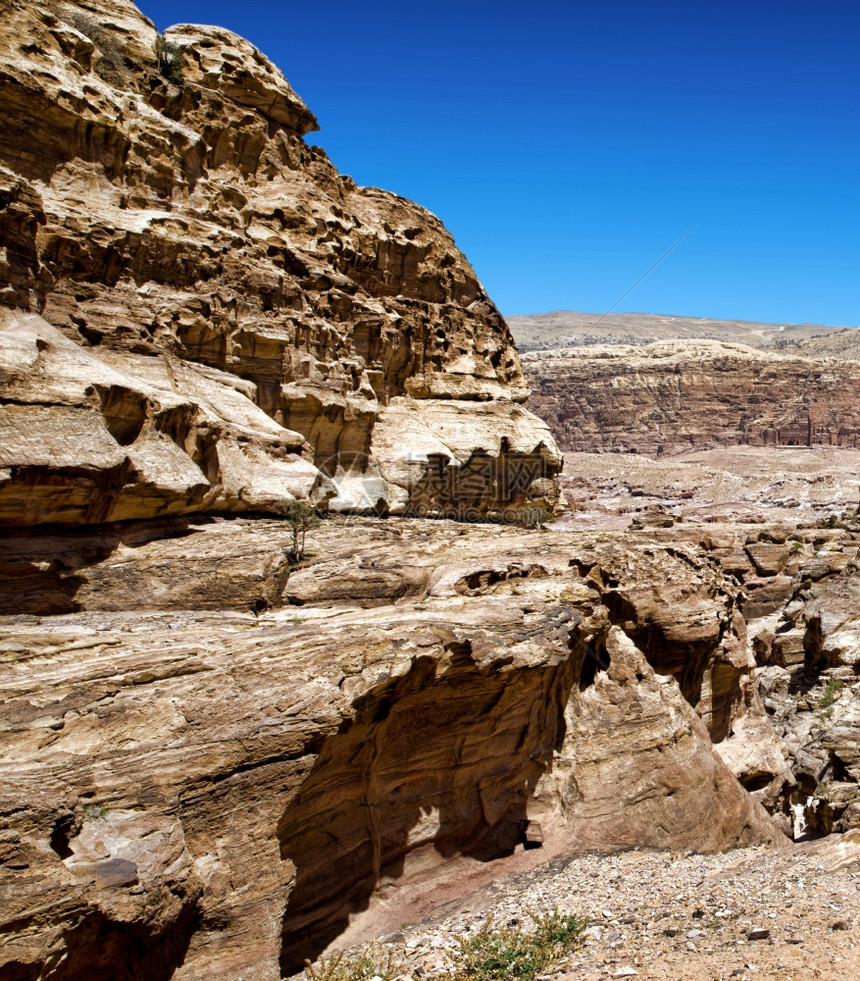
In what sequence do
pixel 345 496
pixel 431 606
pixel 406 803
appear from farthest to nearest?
pixel 345 496 < pixel 431 606 < pixel 406 803

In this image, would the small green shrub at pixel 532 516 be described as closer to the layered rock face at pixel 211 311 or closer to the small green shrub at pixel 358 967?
the layered rock face at pixel 211 311

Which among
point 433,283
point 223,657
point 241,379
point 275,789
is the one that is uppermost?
point 433,283

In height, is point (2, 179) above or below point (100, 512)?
above

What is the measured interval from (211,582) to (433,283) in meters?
17.5

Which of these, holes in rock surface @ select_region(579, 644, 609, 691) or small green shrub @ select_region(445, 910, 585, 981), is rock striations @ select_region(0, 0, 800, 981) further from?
small green shrub @ select_region(445, 910, 585, 981)

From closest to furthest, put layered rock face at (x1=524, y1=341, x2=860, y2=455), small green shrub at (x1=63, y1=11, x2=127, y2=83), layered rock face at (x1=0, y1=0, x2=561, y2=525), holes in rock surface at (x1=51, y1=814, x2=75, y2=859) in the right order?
holes in rock surface at (x1=51, y1=814, x2=75, y2=859) → layered rock face at (x1=0, y1=0, x2=561, y2=525) → small green shrub at (x1=63, y1=11, x2=127, y2=83) → layered rock face at (x1=524, y1=341, x2=860, y2=455)

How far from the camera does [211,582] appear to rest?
14.2 m

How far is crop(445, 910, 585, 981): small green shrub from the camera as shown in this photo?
29.9ft

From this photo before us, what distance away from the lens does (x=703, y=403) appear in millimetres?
121688

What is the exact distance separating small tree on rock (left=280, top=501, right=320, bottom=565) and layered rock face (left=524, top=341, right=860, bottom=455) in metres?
108

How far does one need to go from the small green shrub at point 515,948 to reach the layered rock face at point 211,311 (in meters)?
9.41

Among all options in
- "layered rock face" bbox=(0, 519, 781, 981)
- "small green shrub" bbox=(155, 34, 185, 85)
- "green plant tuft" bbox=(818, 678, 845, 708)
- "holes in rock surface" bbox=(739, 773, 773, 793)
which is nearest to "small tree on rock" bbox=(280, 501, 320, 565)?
"layered rock face" bbox=(0, 519, 781, 981)

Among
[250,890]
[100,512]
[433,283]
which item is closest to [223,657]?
[250,890]

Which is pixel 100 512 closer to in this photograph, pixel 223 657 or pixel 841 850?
pixel 223 657
